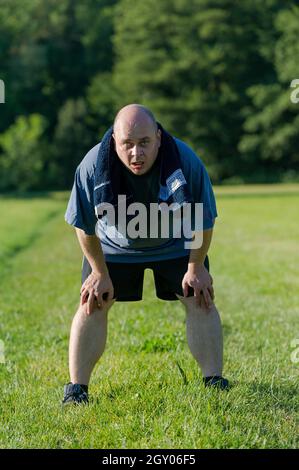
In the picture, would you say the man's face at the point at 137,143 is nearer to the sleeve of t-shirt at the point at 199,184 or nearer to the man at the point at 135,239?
the man at the point at 135,239

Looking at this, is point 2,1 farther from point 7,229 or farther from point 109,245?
point 109,245

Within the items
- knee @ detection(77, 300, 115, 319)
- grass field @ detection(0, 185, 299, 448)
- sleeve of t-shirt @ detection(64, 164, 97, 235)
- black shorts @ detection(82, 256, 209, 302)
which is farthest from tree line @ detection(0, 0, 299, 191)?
sleeve of t-shirt @ detection(64, 164, 97, 235)

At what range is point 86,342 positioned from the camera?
4.61 m

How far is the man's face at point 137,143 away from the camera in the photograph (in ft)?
13.6

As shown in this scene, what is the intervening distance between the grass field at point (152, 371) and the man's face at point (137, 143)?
1.37m

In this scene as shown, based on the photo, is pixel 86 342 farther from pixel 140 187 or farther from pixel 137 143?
pixel 137 143

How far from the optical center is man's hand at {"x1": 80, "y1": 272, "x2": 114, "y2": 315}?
4.52 meters

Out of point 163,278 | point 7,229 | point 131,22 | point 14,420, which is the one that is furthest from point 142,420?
point 131,22

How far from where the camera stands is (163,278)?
4781 mm

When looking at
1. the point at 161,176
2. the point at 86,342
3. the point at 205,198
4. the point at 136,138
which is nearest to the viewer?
the point at 136,138

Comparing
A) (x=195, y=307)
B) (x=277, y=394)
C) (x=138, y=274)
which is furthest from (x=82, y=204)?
(x=277, y=394)

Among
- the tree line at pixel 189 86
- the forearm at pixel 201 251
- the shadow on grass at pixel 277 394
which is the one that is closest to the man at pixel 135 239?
the forearm at pixel 201 251

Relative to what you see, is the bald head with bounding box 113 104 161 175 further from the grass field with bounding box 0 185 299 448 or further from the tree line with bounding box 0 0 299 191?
the tree line with bounding box 0 0 299 191

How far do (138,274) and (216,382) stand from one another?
86 cm
